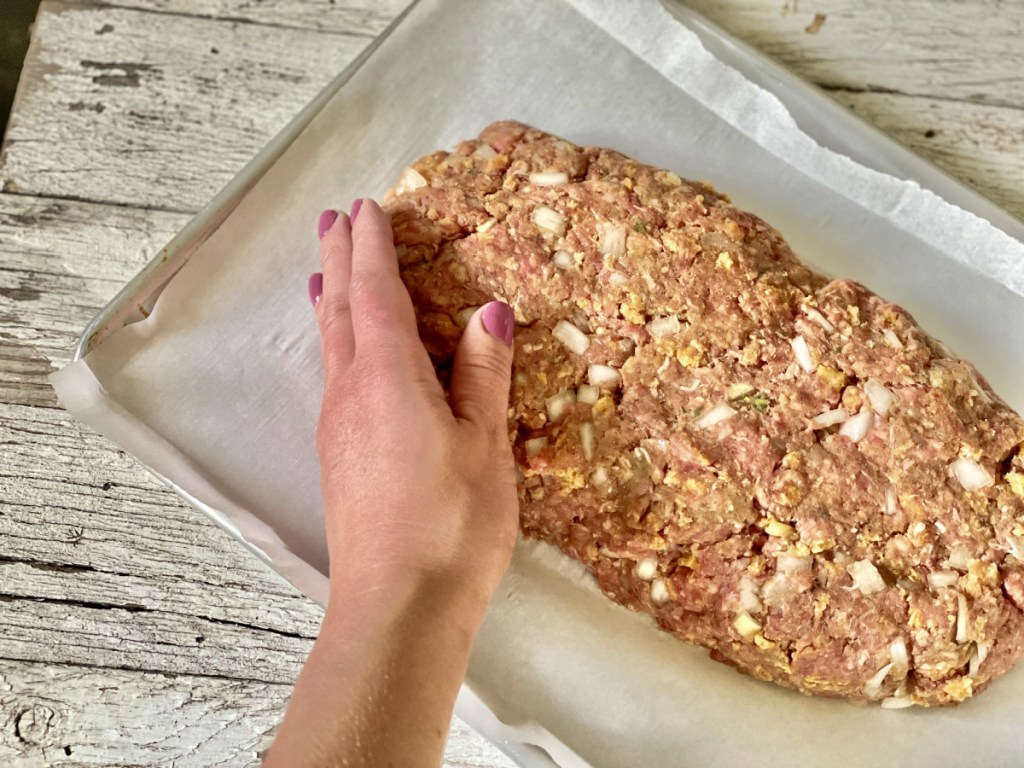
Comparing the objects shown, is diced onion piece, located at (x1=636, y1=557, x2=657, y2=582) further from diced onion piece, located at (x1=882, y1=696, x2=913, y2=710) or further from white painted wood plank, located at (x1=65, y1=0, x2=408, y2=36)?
white painted wood plank, located at (x1=65, y1=0, x2=408, y2=36)

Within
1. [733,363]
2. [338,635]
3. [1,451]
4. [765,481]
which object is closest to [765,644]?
[765,481]

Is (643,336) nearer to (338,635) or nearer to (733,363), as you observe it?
(733,363)

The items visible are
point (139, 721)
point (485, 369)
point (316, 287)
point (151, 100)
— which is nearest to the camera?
point (485, 369)

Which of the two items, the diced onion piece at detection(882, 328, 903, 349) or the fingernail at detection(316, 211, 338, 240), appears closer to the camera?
the diced onion piece at detection(882, 328, 903, 349)

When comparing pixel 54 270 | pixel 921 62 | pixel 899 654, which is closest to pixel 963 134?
pixel 921 62

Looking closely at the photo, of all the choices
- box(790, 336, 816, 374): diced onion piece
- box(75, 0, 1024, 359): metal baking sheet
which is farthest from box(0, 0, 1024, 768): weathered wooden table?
box(790, 336, 816, 374): diced onion piece

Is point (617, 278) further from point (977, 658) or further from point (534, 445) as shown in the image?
point (977, 658)

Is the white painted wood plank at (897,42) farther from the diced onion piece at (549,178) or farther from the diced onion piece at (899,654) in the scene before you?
the diced onion piece at (899,654)
